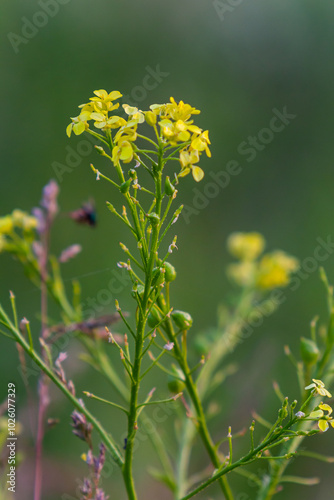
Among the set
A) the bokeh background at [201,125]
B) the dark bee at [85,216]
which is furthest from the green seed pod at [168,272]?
the bokeh background at [201,125]

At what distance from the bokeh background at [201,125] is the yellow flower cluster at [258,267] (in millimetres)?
757

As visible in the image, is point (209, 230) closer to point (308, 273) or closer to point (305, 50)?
point (308, 273)

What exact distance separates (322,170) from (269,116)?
21.1 inches

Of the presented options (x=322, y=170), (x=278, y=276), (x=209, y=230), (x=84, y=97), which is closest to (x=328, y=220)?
(x=322, y=170)

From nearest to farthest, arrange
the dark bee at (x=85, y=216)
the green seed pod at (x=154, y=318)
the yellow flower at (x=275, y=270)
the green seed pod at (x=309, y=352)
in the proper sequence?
the green seed pod at (x=154, y=318)
the green seed pod at (x=309, y=352)
the dark bee at (x=85, y=216)
the yellow flower at (x=275, y=270)

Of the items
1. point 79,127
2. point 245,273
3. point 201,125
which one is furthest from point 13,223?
point 201,125

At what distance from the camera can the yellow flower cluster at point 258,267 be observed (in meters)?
1.65

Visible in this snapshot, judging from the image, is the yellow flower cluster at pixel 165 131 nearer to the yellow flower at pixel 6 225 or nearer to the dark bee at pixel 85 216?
the yellow flower at pixel 6 225

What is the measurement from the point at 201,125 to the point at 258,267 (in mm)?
2130

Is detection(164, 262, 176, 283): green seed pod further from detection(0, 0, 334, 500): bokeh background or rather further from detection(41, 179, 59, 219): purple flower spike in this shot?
detection(0, 0, 334, 500): bokeh background

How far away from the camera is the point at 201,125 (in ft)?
12.2

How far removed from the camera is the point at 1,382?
2.60 m

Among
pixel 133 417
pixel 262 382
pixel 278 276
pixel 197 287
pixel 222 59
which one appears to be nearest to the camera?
pixel 133 417

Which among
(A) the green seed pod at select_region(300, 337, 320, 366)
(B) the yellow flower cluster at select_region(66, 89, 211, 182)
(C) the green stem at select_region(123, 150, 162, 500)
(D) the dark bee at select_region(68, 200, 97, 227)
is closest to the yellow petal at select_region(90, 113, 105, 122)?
(B) the yellow flower cluster at select_region(66, 89, 211, 182)
